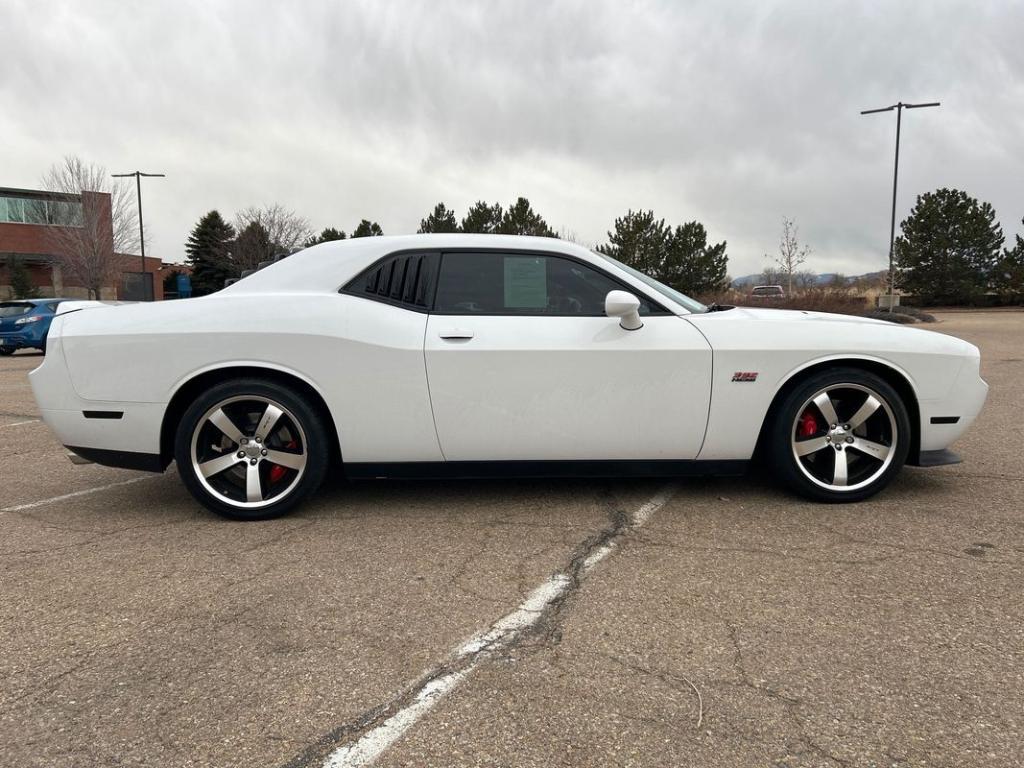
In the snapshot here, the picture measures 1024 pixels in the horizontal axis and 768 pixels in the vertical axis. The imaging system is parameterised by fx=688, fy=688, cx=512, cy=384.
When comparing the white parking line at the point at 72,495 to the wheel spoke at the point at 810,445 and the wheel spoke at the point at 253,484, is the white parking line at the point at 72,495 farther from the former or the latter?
the wheel spoke at the point at 810,445

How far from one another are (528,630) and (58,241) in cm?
4381

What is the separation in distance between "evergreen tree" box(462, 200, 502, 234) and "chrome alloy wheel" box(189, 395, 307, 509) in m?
47.7

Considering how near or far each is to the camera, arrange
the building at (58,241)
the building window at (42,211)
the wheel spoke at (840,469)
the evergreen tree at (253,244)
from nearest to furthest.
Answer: the wheel spoke at (840,469) → the building at (58,241) → the building window at (42,211) → the evergreen tree at (253,244)

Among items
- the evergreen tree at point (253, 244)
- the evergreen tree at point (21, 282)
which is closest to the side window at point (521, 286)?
the evergreen tree at point (21, 282)

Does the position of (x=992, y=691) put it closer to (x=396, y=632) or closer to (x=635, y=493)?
(x=396, y=632)

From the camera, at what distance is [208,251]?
181 feet

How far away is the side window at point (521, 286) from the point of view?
362cm

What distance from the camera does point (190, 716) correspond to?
1.95 m

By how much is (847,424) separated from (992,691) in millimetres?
1863

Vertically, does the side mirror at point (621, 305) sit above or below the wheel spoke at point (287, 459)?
above

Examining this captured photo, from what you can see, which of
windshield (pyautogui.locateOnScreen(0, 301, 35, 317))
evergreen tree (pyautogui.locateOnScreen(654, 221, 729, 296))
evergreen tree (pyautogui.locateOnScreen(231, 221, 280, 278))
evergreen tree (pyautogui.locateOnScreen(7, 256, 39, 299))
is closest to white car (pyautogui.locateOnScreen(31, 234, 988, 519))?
windshield (pyautogui.locateOnScreen(0, 301, 35, 317))

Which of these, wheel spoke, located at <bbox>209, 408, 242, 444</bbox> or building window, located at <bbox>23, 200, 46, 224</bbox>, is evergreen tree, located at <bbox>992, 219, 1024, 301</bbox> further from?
building window, located at <bbox>23, 200, 46, 224</bbox>

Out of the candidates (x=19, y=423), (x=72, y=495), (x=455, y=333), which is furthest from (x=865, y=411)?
(x=19, y=423)

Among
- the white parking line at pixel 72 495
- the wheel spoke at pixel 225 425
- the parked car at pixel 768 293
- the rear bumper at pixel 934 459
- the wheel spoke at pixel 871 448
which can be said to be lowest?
the white parking line at pixel 72 495
